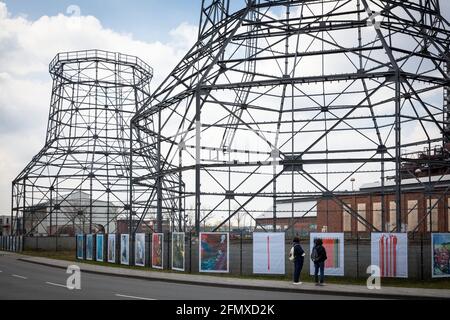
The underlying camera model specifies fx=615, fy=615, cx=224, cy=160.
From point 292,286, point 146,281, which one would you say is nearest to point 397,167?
point 292,286

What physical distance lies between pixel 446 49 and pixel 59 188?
122ft

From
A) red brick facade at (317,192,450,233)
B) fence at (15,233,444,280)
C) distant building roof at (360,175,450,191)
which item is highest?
distant building roof at (360,175,450,191)

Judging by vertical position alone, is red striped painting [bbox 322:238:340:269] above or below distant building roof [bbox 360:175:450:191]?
below

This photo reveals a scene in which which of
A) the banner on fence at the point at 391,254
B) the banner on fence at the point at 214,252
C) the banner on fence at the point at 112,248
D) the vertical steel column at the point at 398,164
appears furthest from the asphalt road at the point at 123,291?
the banner on fence at the point at 112,248

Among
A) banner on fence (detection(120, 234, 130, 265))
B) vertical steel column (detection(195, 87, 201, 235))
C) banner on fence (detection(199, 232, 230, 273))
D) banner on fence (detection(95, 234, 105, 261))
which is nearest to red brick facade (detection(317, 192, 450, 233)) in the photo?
banner on fence (detection(120, 234, 130, 265))

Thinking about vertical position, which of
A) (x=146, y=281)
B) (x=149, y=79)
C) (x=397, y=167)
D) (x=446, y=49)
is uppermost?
(x=149, y=79)

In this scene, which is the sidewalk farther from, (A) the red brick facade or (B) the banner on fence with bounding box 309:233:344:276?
(A) the red brick facade

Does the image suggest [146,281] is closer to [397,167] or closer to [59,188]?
[397,167]

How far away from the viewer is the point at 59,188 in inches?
2175

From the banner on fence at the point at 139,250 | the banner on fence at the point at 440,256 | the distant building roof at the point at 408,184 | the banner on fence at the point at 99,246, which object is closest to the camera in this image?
the banner on fence at the point at 440,256

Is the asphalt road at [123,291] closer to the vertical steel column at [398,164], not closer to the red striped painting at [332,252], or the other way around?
the red striped painting at [332,252]

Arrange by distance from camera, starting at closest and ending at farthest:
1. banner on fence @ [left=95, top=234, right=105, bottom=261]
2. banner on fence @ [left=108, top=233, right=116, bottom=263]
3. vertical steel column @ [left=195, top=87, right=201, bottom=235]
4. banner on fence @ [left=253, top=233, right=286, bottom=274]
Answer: banner on fence @ [left=253, top=233, right=286, bottom=274] < vertical steel column @ [left=195, top=87, right=201, bottom=235] < banner on fence @ [left=108, top=233, right=116, bottom=263] < banner on fence @ [left=95, top=234, right=105, bottom=261]

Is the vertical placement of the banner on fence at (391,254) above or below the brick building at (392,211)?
below
